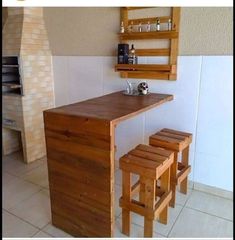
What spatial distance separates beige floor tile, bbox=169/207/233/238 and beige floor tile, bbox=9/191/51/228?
0.94 metres

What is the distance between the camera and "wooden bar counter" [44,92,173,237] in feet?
4.48

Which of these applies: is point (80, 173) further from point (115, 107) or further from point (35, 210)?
point (35, 210)

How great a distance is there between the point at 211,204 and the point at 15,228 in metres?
1.53

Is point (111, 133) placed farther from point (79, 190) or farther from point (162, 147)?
point (162, 147)

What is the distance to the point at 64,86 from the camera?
2.80 metres

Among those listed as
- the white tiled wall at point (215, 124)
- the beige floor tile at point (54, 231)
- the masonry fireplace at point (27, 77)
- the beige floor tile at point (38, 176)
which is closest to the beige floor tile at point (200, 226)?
the white tiled wall at point (215, 124)

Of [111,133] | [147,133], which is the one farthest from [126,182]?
[147,133]

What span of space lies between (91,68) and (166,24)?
0.90m

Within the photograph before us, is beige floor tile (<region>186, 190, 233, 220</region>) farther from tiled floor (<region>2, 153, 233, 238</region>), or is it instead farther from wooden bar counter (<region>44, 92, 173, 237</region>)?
wooden bar counter (<region>44, 92, 173, 237</region>)

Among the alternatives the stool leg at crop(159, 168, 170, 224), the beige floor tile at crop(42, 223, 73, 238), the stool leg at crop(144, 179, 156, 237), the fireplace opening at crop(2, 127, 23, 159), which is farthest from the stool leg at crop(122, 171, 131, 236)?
the fireplace opening at crop(2, 127, 23, 159)

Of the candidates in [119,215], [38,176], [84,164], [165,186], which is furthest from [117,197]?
[38,176]

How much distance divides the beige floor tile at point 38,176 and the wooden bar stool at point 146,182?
102cm

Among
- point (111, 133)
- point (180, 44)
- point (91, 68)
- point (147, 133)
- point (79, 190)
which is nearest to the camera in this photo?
point (111, 133)

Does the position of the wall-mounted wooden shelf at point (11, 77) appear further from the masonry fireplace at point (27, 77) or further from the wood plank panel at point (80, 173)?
the wood plank panel at point (80, 173)
